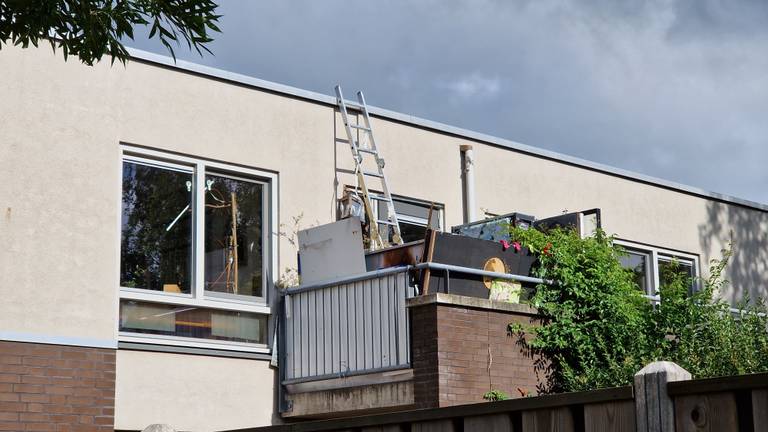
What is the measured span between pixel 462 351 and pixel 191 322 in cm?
288

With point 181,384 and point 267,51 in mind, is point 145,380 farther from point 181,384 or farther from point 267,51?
point 267,51

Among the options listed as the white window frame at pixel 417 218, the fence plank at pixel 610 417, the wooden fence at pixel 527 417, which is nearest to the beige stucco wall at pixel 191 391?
the white window frame at pixel 417 218

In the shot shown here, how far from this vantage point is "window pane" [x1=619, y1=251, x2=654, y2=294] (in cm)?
1605

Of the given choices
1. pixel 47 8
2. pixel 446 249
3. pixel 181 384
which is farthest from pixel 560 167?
pixel 47 8

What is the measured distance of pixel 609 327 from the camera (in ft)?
37.9

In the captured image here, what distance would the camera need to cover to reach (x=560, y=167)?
15.6 metres

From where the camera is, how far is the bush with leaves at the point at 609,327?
1102cm

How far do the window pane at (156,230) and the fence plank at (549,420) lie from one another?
737 centimetres

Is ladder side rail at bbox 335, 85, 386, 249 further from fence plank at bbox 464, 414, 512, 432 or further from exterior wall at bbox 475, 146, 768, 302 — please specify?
fence plank at bbox 464, 414, 512, 432

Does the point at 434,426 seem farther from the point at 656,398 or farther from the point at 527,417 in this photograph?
the point at 656,398

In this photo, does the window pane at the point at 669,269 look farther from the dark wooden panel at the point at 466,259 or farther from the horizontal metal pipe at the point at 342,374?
the horizontal metal pipe at the point at 342,374

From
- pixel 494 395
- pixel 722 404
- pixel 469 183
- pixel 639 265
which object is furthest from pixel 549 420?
pixel 639 265

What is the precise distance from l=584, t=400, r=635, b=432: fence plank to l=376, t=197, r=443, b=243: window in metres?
9.04

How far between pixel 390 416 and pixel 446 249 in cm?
569
